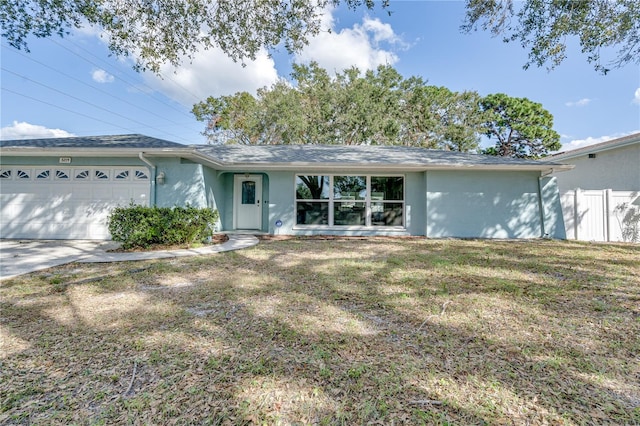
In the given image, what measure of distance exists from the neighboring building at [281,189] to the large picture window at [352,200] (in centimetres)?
3

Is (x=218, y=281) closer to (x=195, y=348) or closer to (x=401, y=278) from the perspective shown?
(x=195, y=348)

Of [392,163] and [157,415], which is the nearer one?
[157,415]

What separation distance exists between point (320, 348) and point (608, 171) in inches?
555

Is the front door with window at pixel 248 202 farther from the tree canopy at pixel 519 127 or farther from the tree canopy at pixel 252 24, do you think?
the tree canopy at pixel 519 127

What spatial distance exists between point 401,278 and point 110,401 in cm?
386

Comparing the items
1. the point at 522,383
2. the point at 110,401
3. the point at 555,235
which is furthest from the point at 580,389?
the point at 555,235

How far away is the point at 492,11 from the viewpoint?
21.6 ft

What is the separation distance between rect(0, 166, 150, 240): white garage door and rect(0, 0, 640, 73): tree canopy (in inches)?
130

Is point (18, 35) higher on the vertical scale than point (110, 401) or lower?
higher

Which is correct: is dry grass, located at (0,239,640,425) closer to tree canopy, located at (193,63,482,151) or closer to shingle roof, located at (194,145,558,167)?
shingle roof, located at (194,145,558,167)

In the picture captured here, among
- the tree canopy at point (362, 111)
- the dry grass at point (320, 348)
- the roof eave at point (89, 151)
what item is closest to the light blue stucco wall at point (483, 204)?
the dry grass at point (320, 348)

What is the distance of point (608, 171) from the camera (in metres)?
11.0

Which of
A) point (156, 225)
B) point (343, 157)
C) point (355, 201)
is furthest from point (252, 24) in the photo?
point (355, 201)

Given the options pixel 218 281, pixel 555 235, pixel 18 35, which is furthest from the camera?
pixel 555 235
